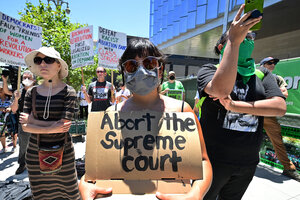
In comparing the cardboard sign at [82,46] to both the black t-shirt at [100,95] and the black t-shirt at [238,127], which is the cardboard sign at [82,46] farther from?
the black t-shirt at [238,127]

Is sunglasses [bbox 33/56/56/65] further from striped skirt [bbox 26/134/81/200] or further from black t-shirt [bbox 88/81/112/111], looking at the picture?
black t-shirt [bbox 88/81/112/111]

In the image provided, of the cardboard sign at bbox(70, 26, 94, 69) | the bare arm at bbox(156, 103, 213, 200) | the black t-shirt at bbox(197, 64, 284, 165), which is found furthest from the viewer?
the cardboard sign at bbox(70, 26, 94, 69)

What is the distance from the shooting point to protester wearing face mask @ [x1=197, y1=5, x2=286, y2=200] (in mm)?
1329

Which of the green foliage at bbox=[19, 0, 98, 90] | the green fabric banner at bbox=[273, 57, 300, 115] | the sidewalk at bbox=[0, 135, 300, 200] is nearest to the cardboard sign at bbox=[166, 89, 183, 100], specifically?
the green fabric banner at bbox=[273, 57, 300, 115]

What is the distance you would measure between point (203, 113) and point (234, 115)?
0.28 meters

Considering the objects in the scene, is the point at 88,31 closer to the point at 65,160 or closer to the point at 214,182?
the point at 65,160

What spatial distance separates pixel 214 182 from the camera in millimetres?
1453

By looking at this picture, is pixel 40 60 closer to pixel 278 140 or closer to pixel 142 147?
pixel 142 147

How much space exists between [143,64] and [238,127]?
0.95m

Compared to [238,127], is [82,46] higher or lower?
higher

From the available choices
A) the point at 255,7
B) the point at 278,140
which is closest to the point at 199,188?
the point at 255,7

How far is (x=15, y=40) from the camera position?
3.02 meters

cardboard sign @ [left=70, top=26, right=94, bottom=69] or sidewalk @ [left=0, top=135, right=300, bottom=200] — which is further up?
cardboard sign @ [left=70, top=26, right=94, bottom=69]

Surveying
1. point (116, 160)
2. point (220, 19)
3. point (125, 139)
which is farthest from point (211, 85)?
point (220, 19)
